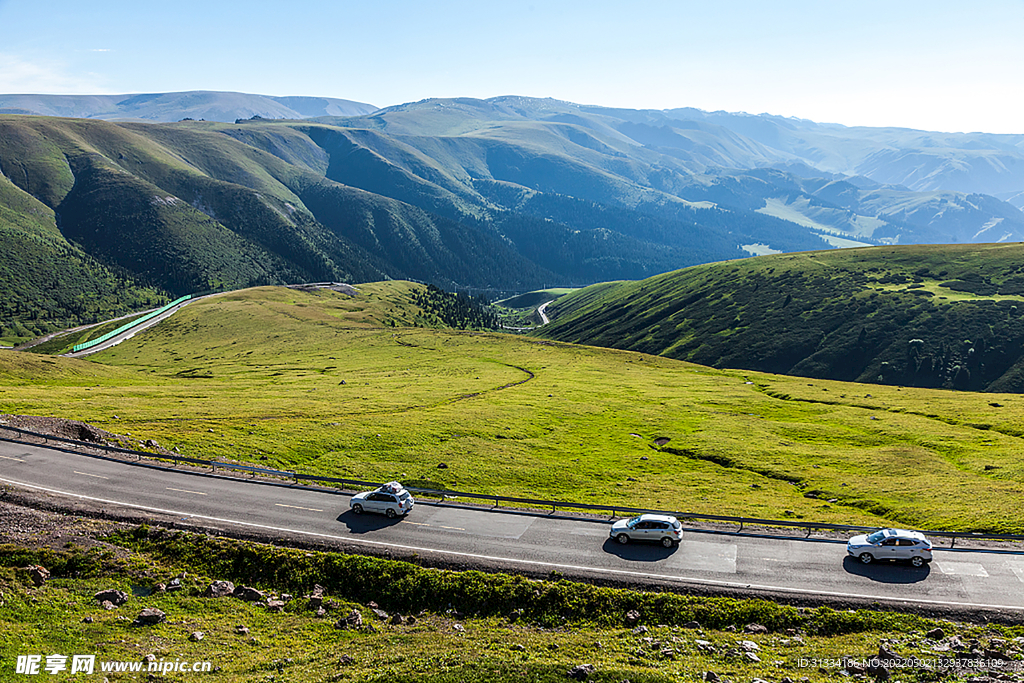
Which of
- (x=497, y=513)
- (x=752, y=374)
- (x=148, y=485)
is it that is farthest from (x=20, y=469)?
(x=752, y=374)

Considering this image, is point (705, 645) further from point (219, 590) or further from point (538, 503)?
point (219, 590)

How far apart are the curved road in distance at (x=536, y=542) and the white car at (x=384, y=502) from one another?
29.5 inches

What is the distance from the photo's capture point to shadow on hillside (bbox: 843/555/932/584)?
37.2 metres

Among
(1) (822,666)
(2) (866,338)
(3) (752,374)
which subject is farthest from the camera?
(2) (866,338)

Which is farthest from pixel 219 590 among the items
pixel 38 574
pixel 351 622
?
A: pixel 38 574

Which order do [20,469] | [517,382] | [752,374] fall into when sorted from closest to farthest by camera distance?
[20,469] → [517,382] → [752,374]

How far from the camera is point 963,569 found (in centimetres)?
3809

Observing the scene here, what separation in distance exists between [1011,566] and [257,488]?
59.5 m

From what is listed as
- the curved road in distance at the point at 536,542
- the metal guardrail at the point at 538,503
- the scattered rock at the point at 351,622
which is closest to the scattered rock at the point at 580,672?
the curved road in distance at the point at 536,542

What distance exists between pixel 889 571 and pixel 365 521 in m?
38.6

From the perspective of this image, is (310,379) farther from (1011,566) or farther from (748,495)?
(1011,566)

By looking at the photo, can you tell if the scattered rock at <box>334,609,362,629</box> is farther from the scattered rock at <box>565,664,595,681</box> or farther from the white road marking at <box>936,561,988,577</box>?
the white road marking at <box>936,561,988,577</box>

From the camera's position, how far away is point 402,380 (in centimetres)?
12712

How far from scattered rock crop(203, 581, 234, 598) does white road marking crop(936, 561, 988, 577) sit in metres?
47.6
